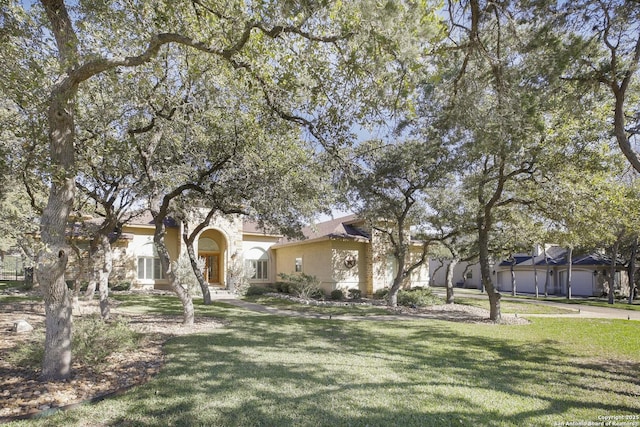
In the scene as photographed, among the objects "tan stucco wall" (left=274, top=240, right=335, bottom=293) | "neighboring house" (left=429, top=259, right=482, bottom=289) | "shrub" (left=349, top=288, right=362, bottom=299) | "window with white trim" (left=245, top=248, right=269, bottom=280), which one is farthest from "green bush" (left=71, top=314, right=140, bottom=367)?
"neighboring house" (left=429, top=259, right=482, bottom=289)

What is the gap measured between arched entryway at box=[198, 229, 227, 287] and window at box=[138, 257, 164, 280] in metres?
3.15

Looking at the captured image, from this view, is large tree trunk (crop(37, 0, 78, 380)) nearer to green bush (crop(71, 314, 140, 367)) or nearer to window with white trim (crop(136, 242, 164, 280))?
Answer: green bush (crop(71, 314, 140, 367))

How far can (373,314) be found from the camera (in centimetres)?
1480

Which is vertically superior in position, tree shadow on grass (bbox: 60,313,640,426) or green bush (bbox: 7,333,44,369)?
green bush (bbox: 7,333,44,369)

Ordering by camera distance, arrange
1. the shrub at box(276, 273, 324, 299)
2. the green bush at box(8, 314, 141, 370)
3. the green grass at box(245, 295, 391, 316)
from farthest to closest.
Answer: the shrub at box(276, 273, 324, 299)
the green grass at box(245, 295, 391, 316)
the green bush at box(8, 314, 141, 370)

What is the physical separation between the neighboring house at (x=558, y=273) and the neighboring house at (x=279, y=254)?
23.1 ft

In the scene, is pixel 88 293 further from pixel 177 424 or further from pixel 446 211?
pixel 446 211

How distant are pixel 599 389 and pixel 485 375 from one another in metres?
1.80

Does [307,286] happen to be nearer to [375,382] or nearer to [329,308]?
[329,308]

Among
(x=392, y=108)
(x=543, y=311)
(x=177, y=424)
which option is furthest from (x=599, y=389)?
(x=543, y=311)

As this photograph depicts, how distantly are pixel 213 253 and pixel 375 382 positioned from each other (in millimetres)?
22053

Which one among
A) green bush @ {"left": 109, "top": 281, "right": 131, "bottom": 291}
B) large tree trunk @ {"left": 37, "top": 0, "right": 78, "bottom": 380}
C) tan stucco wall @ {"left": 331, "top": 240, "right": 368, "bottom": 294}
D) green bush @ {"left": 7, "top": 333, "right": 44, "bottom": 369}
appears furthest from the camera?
tan stucco wall @ {"left": 331, "top": 240, "right": 368, "bottom": 294}

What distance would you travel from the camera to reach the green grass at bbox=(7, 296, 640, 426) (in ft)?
14.7

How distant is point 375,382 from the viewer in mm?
5785
